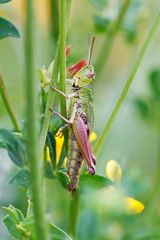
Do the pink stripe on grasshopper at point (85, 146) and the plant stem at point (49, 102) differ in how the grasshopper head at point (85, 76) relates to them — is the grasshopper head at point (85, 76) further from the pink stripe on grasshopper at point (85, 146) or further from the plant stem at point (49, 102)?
the plant stem at point (49, 102)

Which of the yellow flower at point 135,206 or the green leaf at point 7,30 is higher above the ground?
the green leaf at point 7,30

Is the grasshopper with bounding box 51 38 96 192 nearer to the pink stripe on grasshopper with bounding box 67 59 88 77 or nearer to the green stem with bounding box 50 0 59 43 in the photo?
→ the pink stripe on grasshopper with bounding box 67 59 88 77

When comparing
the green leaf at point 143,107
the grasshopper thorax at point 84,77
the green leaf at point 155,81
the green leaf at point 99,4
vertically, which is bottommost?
the grasshopper thorax at point 84,77

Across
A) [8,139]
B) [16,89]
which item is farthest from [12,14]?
[8,139]

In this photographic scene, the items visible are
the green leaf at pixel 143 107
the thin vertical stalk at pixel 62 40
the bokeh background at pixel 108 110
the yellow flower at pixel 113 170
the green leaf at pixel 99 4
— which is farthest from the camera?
the green leaf at pixel 143 107

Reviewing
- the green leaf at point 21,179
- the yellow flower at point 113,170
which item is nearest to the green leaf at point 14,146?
the green leaf at point 21,179

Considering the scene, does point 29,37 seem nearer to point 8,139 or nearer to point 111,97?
point 8,139

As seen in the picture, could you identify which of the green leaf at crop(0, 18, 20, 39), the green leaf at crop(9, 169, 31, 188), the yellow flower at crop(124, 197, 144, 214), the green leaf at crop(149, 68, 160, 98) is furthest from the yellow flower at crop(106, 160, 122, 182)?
the green leaf at crop(149, 68, 160, 98)
